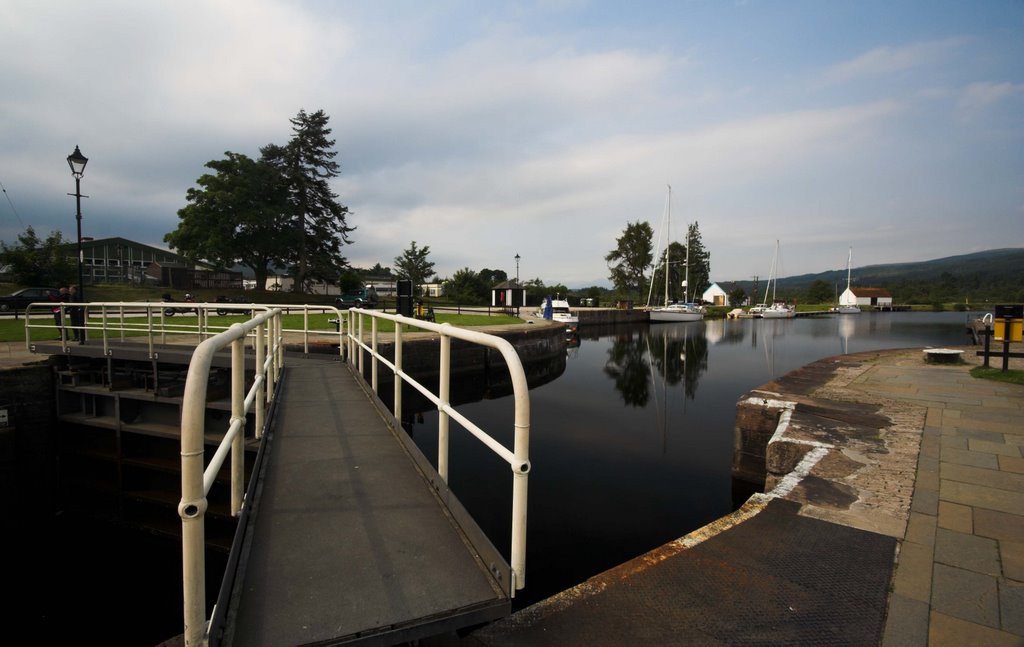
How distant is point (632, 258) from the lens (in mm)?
78375

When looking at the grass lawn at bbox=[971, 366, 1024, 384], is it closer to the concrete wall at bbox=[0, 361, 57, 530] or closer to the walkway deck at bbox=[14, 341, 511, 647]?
the walkway deck at bbox=[14, 341, 511, 647]

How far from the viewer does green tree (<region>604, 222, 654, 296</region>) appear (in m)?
78.1

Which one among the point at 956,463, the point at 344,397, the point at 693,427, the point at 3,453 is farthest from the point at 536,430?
the point at 3,453

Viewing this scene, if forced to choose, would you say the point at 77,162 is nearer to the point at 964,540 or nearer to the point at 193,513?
the point at 193,513

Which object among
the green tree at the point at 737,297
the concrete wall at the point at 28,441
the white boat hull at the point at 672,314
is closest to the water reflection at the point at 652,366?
the concrete wall at the point at 28,441

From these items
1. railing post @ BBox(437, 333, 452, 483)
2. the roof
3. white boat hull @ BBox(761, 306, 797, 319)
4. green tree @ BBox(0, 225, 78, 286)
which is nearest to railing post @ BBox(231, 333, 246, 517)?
railing post @ BBox(437, 333, 452, 483)

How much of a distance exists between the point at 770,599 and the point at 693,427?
30.6 ft

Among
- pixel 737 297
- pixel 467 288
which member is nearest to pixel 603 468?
pixel 467 288

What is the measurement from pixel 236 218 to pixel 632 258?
59.9 meters

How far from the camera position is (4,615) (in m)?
5.80

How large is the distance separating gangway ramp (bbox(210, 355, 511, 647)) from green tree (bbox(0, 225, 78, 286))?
3697 centimetres

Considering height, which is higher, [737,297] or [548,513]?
[737,297]

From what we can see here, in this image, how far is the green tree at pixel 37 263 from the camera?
2964 centimetres

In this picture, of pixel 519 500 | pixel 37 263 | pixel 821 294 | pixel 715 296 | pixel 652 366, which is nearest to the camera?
pixel 519 500
